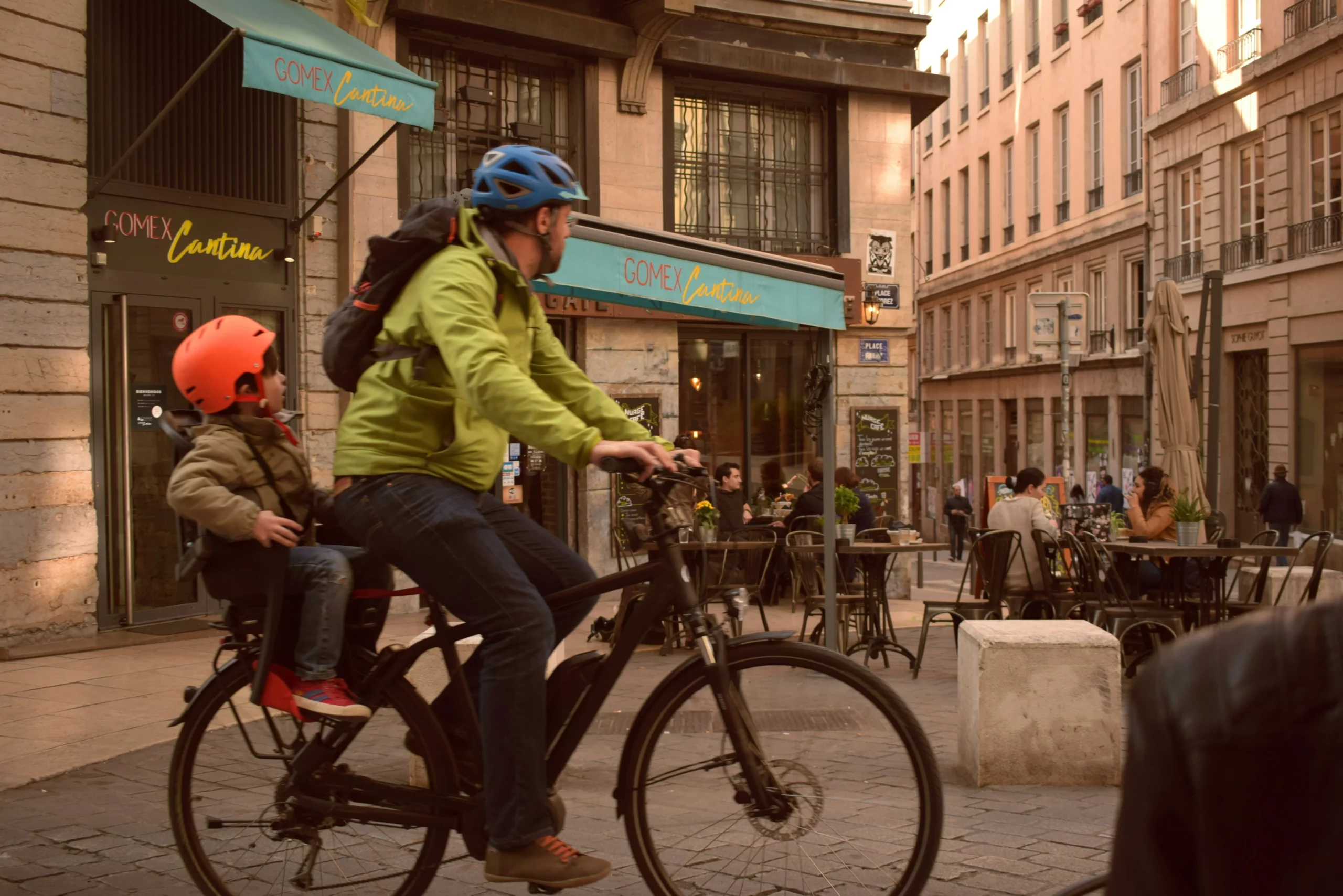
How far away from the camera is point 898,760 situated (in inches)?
130

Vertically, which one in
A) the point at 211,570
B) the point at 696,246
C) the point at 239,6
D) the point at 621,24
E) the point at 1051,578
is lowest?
the point at 1051,578

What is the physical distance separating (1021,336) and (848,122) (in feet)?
82.7

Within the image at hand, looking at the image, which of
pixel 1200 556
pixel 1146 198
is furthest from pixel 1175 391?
pixel 1146 198

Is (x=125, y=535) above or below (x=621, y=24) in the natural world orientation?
below

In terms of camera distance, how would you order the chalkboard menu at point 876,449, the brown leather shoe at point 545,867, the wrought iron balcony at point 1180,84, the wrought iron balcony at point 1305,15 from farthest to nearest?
the wrought iron balcony at point 1180,84
the wrought iron balcony at point 1305,15
the chalkboard menu at point 876,449
the brown leather shoe at point 545,867

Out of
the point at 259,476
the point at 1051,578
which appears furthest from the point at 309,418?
the point at 259,476

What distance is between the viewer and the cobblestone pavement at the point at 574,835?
163 inches

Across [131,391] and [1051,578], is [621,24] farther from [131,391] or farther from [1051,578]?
[1051,578]

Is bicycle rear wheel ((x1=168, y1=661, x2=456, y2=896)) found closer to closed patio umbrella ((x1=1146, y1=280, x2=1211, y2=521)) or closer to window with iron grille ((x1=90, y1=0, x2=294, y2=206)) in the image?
window with iron grille ((x1=90, y1=0, x2=294, y2=206))

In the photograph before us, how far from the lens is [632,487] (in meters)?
14.9

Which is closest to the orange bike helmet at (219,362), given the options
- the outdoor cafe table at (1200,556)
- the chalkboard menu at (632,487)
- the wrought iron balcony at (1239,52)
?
the outdoor cafe table at (1200,556)

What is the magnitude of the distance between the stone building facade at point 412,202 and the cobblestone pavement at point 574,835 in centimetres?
489

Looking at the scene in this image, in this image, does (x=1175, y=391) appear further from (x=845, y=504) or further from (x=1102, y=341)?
(x=1102, y=341)

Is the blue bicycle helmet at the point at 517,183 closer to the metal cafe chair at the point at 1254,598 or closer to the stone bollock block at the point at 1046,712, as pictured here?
the stone bollock block at the point at 1046,712
